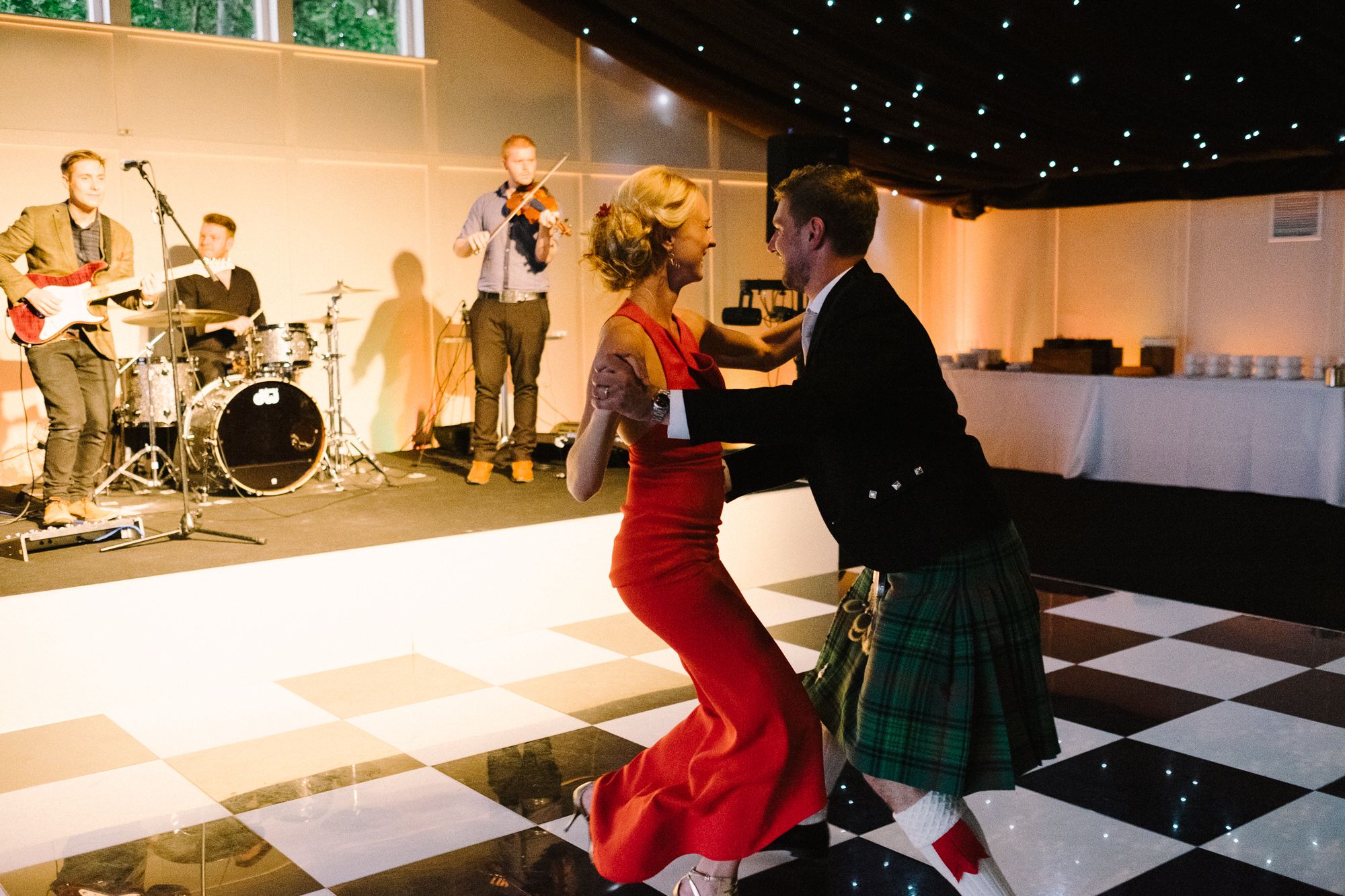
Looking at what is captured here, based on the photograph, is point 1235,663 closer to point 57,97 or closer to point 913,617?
point 913,617

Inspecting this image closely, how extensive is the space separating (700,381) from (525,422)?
3871 millimetres

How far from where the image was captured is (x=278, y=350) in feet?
18.9

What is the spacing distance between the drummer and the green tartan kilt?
501 centimetres

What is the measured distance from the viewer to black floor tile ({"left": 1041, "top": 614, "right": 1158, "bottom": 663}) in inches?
162

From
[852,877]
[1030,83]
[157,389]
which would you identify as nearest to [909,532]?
[852,877]

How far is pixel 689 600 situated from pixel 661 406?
47 cm

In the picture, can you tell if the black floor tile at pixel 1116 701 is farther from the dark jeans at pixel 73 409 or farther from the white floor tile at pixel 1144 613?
the dark jeans at pixel 73 409

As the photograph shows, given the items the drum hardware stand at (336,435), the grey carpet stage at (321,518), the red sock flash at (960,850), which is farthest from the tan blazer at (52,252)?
the red sock flash at (960,850)

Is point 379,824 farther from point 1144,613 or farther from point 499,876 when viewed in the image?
point 1144,613

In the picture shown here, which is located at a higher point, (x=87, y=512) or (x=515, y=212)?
(x=515, y=212)

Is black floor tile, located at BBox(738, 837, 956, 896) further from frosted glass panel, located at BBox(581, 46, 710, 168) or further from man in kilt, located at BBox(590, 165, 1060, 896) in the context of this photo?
frosted glass panel, located at BBox(581, 46, 710, 168)

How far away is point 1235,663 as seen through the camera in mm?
3926

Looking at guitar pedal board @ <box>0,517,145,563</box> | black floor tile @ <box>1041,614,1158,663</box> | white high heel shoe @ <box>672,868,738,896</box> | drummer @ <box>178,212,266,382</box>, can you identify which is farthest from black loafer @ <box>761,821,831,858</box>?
drummer @ <box>178,212,266,382</box>

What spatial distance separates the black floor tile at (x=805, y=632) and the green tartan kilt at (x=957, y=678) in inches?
89.4
